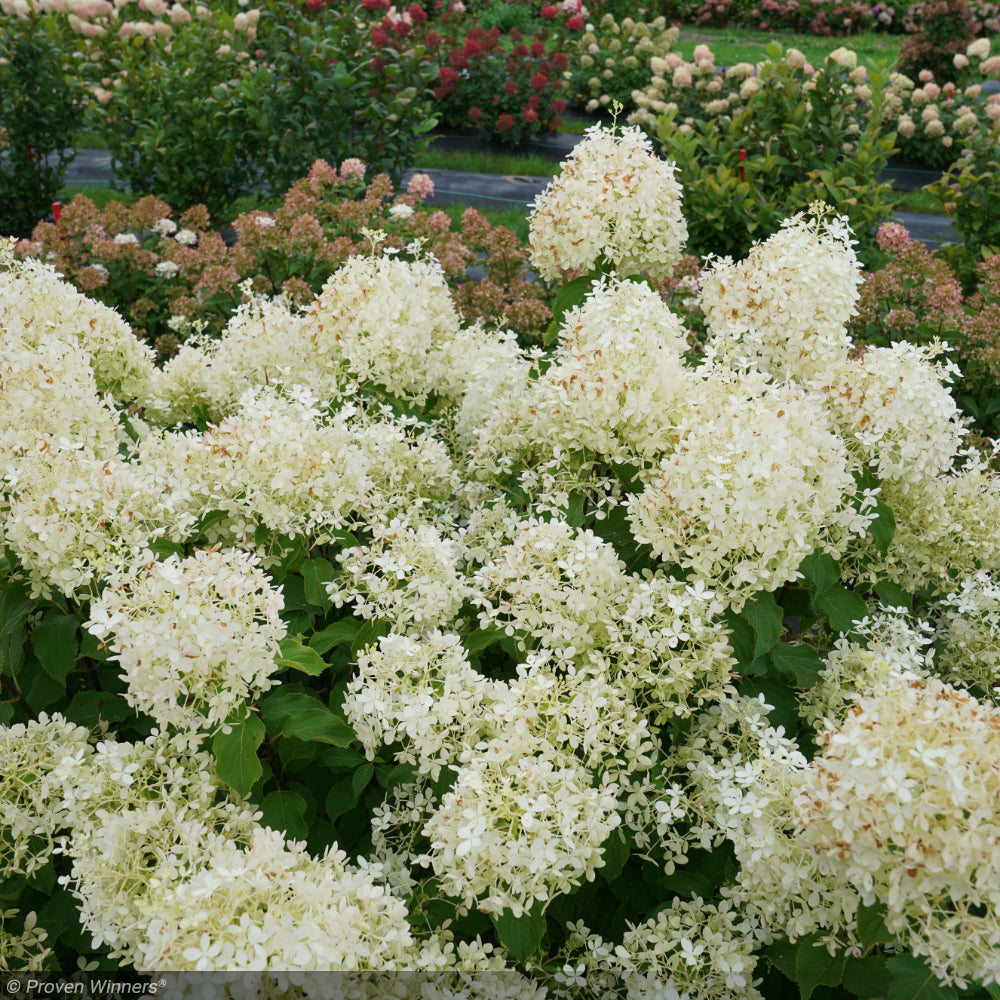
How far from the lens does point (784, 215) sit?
7.45m

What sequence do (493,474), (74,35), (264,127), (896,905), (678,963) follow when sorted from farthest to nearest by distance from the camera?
1. (74,35)
2. (264,127)
3. (493,474)
4. (678,963)
5. (896,905)

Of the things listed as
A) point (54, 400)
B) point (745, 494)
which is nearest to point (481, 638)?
point (745, 494)

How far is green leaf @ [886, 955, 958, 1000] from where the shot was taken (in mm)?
1987

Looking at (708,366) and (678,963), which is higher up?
(708,366)

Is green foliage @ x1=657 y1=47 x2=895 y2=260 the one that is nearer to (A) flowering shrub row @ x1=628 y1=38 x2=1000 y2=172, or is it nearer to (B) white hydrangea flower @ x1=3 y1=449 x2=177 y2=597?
(A) flowering shrub row @ x1=628 y1=38 x2=1000 y2=172

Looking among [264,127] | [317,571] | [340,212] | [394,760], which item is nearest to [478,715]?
[394,760]

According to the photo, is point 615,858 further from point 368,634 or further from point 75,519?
point 75,519

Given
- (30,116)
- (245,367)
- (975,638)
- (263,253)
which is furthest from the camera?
(30,116)

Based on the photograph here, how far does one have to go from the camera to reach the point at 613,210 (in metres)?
3.47

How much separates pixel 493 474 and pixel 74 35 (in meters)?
12.6

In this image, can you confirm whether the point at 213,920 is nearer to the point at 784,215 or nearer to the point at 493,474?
the point at 493,474

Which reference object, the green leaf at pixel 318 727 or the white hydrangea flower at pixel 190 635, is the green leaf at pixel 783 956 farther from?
the white hydrangea flower at pixel 190 635

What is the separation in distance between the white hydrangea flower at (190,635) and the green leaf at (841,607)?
1671 millimetres

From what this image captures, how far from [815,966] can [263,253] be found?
5.53m
